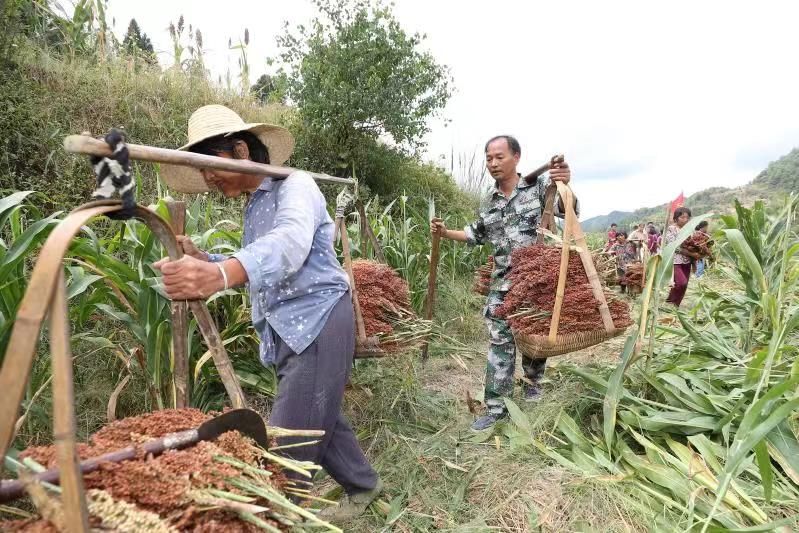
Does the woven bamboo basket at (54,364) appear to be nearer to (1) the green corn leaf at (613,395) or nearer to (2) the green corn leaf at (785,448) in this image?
(1) the green corn leaf at (613,395)

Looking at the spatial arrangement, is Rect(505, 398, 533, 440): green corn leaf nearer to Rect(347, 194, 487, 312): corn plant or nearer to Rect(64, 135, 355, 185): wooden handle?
Rect(347, 194, 487, 312): corn plant

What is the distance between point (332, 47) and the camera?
703cm

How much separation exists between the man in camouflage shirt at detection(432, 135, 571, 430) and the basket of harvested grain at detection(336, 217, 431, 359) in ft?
1.43

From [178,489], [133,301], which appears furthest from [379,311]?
[178,489]

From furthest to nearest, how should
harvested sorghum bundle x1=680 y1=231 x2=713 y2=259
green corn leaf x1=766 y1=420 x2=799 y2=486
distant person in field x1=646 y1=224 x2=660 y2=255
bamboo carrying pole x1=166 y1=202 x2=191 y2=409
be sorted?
distant person in field x1=646 y1=224 x2=660 y2=255 → harvested sorghum bundle x1=680 y1=231 x2=713 y2=259 → green corn leaf x1=766 y1=420 x2=799 y2=486 → bamboo carrying pole x1=166 y1=202 x2=191 y2=409

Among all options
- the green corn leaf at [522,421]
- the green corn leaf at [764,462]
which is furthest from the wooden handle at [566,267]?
the green corn leaf at [764,462]

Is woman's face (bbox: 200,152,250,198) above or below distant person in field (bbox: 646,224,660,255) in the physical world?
above

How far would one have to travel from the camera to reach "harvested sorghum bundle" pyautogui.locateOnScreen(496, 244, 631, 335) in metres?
2.22

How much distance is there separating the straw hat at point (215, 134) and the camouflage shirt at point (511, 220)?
1.48 metres

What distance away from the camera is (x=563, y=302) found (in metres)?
2.26

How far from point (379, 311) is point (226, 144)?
136 cm

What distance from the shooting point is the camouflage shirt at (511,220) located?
2.85 meters

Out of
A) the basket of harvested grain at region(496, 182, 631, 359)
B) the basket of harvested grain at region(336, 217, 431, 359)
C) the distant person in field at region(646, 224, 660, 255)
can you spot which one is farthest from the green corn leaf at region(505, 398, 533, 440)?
the distant person in field at region(646, 224, 660, 255)

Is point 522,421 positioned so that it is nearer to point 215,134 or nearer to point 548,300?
point 548,300
